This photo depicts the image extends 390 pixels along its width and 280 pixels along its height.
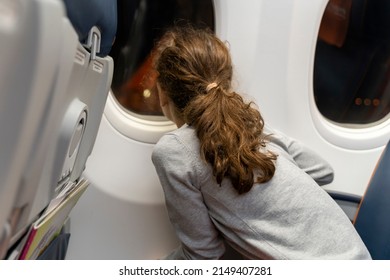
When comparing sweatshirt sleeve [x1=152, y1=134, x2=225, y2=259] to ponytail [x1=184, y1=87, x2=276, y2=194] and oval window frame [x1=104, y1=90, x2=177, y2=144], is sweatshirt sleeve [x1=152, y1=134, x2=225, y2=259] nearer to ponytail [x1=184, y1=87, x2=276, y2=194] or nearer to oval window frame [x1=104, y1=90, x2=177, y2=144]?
ponytail [x1=184, y1=87, x2=276, y2=194]

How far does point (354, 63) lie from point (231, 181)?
0.90 metres

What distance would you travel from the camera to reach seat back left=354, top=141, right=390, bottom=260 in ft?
3.78

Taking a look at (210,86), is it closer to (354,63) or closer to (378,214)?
(378,214)

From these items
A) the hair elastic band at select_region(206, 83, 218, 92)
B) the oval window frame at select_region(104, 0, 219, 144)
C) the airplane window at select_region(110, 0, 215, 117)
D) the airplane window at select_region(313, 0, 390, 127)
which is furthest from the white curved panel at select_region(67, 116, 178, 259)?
the airplane window at select_region(313, 0, 390, 127)

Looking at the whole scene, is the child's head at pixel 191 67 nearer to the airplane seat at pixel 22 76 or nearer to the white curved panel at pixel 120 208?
the white curved panel at pixel 120 208

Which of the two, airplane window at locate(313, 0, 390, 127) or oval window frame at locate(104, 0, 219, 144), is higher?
airplane window at locate(313, 0, 390, 127)

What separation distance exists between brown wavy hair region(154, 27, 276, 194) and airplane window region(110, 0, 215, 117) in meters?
0.34

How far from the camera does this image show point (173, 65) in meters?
1.10

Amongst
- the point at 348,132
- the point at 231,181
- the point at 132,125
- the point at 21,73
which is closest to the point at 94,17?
the point at 21,73

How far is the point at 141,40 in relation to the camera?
153cm
